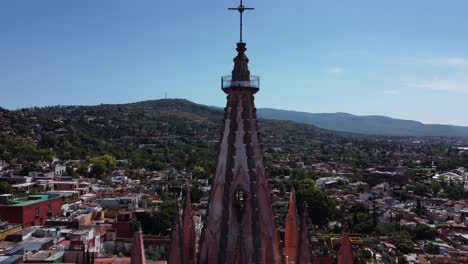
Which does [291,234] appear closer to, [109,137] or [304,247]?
[304,247]

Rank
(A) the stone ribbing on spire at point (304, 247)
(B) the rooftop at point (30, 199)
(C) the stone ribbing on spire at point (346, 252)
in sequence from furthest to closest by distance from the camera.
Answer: (B) the rooftop at point (30, 199)
(C) the stone ribbing on spire at point (346, 252)
(A) the stone ribbing on spire at point (304, 247)

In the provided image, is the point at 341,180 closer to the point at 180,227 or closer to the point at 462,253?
the point at 462,253

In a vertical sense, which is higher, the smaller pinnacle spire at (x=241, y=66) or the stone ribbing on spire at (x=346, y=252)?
the smaller pinnacle spire at (x=241, y=66)

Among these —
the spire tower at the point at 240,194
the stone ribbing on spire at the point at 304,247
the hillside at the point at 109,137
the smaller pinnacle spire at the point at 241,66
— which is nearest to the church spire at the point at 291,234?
the stone ribbing on spire at the point at 304,247

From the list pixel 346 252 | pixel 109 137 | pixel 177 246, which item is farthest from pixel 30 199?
pixel 109 137

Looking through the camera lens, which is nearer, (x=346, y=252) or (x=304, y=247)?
(x=304, y=247)

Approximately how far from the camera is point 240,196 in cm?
868

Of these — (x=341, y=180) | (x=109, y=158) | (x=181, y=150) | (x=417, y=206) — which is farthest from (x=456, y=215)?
(x=181, y=150)

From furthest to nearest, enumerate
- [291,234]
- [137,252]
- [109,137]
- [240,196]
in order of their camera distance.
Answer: [109,137]
[291,234]
[137,252]
[240,196]

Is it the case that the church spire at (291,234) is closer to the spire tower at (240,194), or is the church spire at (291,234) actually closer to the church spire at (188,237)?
the spire tower at (240,194)

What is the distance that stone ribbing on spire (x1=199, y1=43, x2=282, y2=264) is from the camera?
8328 millimetres

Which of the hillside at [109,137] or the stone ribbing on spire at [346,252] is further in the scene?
Answer: the hillside at [109,137]

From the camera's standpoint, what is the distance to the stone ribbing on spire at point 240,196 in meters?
8.33

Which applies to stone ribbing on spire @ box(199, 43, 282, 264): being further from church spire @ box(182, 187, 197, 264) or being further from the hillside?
the hillside
